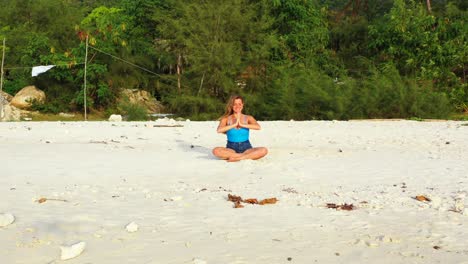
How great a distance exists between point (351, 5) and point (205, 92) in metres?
14.7

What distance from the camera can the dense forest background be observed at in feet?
70.0

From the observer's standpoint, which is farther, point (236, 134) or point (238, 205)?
point (236, 134)

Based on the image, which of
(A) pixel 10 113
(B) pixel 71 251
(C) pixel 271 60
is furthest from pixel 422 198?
(A) pixel 10 113

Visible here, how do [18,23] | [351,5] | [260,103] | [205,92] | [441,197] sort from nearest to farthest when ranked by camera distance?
[441,197] → [260,103] → [205,92] → [351,5] → [18,23]

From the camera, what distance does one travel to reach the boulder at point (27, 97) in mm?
30828

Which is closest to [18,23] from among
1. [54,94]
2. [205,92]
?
[54,94]

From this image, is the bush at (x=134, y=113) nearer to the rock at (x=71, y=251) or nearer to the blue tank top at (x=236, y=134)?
the blue tank top at (x=236, y=134)

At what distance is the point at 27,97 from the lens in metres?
31.1

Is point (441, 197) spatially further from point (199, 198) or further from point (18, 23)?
point (18, 23)

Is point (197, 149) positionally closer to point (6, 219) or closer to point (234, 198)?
point (234, 198)

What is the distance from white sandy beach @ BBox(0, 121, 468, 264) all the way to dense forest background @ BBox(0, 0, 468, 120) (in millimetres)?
12025

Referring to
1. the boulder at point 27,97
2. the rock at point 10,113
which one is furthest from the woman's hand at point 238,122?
the boulder at point 27,97

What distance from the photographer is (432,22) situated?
2584 centimetres

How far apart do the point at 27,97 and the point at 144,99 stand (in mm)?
6952
